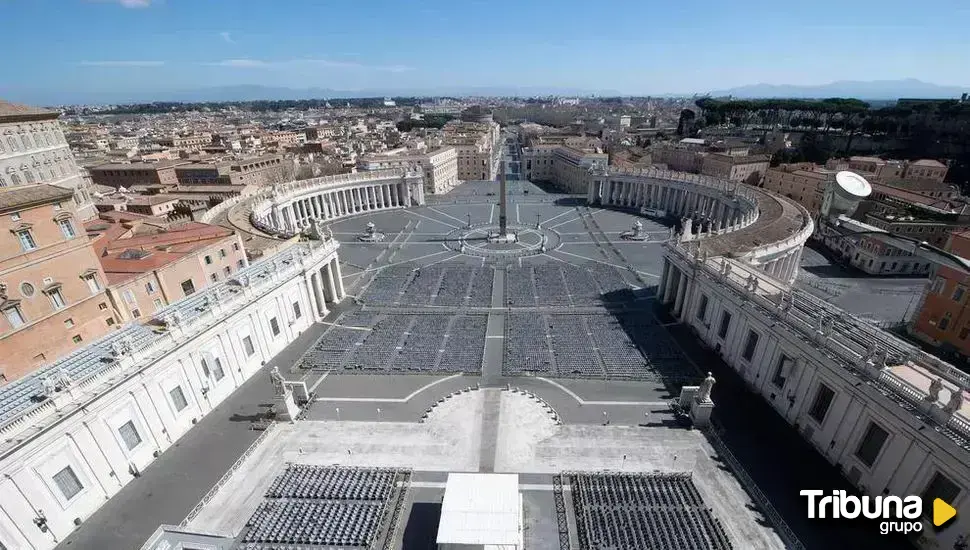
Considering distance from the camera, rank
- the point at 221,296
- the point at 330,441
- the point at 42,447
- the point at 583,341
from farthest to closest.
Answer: the point at 583,341 < the point at 221,296 < the point at 330,441 < the point at 42,447

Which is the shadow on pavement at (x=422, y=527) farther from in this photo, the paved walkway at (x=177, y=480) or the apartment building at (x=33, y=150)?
the apartment building at (x=33, y=150)

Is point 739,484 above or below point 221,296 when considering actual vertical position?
below

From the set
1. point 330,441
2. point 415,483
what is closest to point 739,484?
point 415,483

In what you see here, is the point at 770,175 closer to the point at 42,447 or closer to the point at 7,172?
the point at 42,447

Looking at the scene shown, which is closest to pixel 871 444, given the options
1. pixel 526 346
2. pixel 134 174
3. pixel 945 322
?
pixel 526 346

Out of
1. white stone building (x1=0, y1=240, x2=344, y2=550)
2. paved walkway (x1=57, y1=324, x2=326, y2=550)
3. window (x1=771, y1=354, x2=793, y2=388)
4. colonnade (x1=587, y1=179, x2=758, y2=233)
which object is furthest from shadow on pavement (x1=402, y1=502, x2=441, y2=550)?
colonnade (x1=587, y1=179, x2=758, y2=233)

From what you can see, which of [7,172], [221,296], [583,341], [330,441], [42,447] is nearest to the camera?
[42,447]

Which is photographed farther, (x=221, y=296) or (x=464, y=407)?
Answer: (x=221, y=296)

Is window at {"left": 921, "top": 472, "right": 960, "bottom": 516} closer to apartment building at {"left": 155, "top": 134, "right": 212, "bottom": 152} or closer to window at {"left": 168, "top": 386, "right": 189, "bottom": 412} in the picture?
window at {"left": 168, "top": 386, "right": 189, "bottom": 412}

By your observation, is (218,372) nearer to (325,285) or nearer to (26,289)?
(26,289)
